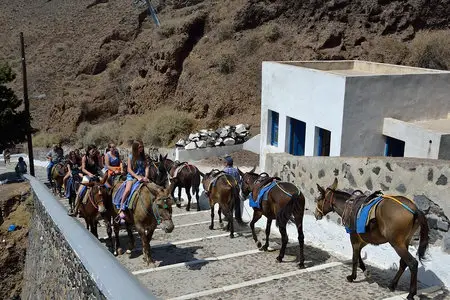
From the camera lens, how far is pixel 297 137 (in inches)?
671

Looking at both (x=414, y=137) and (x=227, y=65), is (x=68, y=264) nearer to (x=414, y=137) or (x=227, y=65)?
(x=414, y=137)

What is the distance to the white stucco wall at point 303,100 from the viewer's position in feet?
47.2

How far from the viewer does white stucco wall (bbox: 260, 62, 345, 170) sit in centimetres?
1440

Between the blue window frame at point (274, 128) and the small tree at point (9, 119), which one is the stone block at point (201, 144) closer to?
the blue window frame at point (274, 128)

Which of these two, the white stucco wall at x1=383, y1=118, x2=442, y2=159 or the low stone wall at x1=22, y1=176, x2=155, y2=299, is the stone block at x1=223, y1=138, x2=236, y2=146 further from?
the low stone wall at x1=22, y1=176, x2=155, y2=299

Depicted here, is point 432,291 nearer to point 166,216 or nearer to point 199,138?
point 166,216

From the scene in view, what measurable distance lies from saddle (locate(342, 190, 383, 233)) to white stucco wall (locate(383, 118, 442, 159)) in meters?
5.51

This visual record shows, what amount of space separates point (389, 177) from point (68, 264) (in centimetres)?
546

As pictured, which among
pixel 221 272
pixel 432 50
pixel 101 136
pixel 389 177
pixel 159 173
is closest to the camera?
pixel 389 177

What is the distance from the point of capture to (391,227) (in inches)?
264

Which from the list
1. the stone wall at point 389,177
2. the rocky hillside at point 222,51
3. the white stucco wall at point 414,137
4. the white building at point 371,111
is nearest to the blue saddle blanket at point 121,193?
the stone wall at point 389,177

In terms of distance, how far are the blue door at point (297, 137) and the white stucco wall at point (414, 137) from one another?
3.30 metres

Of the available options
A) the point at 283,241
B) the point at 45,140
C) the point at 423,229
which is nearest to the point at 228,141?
the point at 283,241

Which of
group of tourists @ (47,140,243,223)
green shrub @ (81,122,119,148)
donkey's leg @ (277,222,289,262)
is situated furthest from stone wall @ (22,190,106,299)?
green shrub @ (81,122,119,148)
